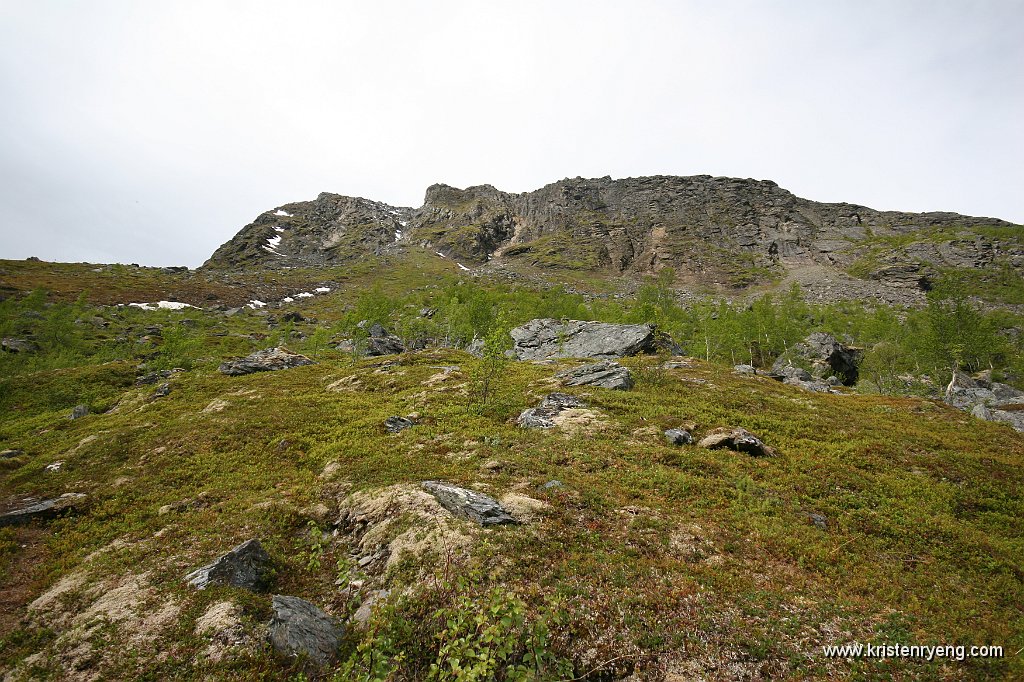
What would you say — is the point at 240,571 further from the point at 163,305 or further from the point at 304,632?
the point at 163,305

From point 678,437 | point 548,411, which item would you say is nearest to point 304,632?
point 548,411

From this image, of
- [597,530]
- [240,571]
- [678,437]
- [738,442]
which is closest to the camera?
[240,571]

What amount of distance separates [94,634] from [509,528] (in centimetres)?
1227

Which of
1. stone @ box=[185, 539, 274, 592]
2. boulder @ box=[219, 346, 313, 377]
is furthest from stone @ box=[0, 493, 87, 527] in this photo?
boulder @ box=[219, 346, 313, 377]

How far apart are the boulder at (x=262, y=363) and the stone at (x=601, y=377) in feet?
130

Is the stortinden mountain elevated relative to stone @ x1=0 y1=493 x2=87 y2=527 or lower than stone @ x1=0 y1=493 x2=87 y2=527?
elevated

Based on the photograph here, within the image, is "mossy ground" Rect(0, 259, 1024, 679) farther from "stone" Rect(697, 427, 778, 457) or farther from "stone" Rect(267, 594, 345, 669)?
"stone" Rect(697, 427, 778, 457)

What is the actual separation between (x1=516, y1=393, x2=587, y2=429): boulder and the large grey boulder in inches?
1053

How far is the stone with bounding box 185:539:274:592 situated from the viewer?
1315 cm

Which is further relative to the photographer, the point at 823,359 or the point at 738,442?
the point at 823,359

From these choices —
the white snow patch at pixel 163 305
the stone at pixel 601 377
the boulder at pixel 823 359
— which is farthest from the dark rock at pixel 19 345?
the boulder at pixel 823 359

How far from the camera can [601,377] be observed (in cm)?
3828

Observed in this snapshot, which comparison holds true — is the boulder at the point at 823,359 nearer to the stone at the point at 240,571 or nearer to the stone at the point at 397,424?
the stone at the point at 397,424

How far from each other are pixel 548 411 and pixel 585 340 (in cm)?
3912
